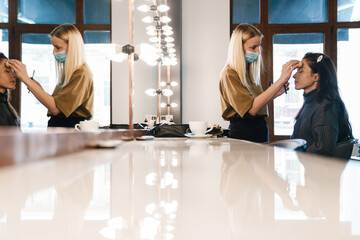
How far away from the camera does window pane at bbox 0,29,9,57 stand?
41.0 inches

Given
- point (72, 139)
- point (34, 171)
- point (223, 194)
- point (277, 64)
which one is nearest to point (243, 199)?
point (223, 194)

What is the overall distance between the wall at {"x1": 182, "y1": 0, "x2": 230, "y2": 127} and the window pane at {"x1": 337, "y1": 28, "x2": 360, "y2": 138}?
178cm

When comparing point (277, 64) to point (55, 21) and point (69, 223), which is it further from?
point (69, 223)

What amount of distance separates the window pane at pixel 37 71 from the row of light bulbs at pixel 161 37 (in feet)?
3.40

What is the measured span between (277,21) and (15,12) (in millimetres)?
4026

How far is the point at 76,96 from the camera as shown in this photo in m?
1.18

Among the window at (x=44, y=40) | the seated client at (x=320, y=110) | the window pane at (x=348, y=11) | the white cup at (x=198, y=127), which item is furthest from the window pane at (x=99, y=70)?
the window pane at (x=348, y=11)

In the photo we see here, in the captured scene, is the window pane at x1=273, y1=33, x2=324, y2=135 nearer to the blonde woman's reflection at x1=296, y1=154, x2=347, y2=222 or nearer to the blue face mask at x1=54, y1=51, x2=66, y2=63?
the blue face mask at x1=54, y1=51, x2=66, y2=63

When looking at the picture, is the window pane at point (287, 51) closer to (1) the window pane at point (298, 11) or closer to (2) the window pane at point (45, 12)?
(1) the window pane at point (298, 11)

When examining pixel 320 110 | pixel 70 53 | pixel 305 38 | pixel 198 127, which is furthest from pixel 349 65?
pixel 70 53

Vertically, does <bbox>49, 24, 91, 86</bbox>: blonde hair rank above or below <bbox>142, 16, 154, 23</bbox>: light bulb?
below

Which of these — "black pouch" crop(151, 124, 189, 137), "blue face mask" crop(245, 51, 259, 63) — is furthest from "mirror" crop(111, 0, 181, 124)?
"blue face mask" crop(245, 51, 259, 63)

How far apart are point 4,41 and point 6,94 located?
12.1 inches

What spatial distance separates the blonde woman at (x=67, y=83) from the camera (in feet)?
3.57
